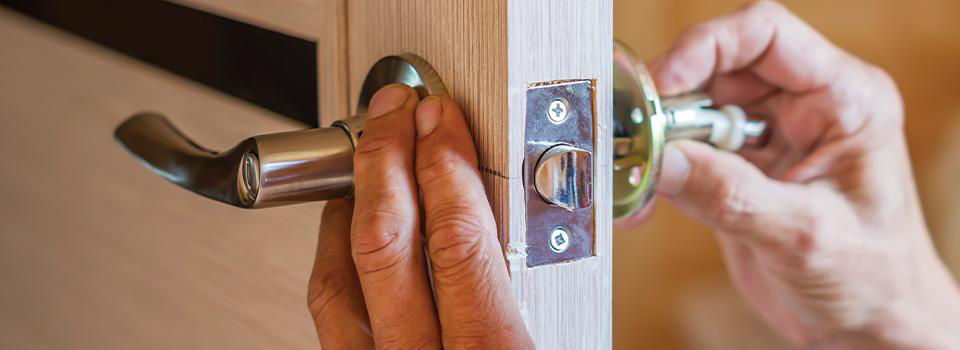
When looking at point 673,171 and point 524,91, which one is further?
point 673,171

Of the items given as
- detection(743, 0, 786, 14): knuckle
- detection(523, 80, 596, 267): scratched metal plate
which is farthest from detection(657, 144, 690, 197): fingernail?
detection(523, 80, 596, 267): scratched metal plate

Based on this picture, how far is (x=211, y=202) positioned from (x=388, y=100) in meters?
0.17

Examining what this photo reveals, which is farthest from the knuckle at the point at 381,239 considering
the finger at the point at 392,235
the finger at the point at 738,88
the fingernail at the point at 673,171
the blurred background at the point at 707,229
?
the blurred background at the point at 707,229

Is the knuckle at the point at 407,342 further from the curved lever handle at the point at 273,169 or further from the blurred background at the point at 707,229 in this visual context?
the blurred background at the point at 707,229

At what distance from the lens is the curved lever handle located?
0.25 m

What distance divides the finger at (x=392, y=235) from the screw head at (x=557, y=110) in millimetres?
45

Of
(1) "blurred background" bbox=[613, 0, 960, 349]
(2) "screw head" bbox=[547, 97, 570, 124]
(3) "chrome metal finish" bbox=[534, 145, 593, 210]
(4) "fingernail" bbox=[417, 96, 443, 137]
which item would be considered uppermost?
(2) "screw head" bbox=[547, 97, 570, 124]

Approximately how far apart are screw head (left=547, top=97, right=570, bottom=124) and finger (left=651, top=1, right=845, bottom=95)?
0.91ft

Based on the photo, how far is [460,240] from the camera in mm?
237

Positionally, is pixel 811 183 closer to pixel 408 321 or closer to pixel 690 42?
pixel 690 42

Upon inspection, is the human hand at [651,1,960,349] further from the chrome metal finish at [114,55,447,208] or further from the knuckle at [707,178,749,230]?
the chrome metal finish at [114,55,447,208]

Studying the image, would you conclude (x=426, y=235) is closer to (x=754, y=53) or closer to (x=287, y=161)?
(x=287, y=161)

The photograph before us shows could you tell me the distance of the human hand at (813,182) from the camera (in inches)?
19.4

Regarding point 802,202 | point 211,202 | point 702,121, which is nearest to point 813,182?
point 802,202
